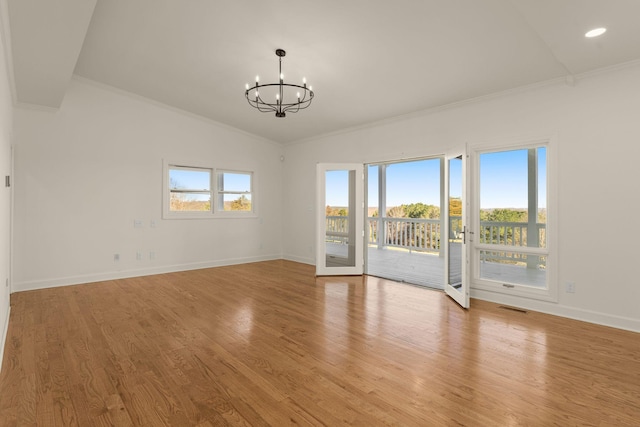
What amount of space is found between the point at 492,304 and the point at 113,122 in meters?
6.42

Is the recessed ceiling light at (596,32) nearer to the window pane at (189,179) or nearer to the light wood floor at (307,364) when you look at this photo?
the light wood floor at (307,364)

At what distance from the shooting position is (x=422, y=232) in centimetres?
823

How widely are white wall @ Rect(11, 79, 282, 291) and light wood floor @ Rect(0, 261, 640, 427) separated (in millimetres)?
981

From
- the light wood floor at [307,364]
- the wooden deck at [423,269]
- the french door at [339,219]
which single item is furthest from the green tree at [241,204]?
the light wood floor at [307,364]

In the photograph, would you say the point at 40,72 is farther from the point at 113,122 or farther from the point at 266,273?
the point at 266,273

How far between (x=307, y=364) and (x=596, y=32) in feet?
12.1

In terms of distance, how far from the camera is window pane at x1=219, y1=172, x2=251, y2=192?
22.8 feet

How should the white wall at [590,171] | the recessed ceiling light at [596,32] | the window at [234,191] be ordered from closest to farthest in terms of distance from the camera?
the recessed ceiling light at [596,32]
the white wall at [590,171]
the window at [234,191]

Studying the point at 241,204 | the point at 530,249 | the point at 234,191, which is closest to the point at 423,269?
the point at 530,249

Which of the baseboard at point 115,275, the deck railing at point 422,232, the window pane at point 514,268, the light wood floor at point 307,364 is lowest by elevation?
the light wood floor at point 307,364

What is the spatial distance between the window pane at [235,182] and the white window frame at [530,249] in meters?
4.64

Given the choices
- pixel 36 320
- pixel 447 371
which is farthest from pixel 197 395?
pixel 36 320

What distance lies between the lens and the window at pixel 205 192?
621 centimetres

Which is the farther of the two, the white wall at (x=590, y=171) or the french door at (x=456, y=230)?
the french door at (x=456, y=230)
